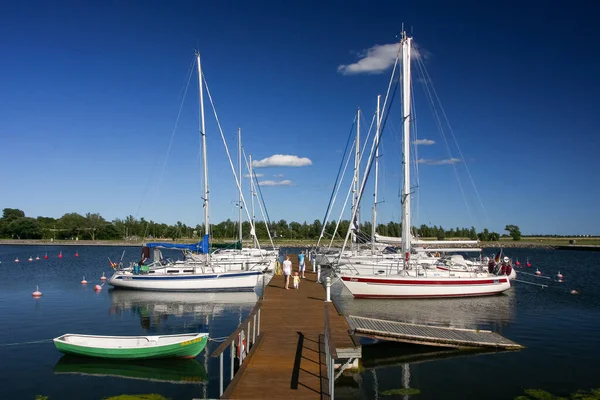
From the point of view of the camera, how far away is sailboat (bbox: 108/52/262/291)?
3725 centimetres

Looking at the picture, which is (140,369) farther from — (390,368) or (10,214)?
(10,214)

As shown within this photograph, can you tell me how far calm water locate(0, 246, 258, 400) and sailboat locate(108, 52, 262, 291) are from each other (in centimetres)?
73

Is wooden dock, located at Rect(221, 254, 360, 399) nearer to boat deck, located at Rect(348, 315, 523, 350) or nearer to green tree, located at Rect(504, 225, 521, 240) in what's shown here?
boat deck, located at Rect(348, 315, 523, 350)

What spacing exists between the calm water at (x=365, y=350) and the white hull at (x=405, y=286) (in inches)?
29.8

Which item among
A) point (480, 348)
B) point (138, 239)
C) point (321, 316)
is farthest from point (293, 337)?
point (138, 239)

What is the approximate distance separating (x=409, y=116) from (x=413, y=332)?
63.0ft

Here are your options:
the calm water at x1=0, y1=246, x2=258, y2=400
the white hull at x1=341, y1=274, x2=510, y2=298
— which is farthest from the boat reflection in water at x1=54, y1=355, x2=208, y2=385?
the white hull at x1=341, y1=274, x2=510, y2=298

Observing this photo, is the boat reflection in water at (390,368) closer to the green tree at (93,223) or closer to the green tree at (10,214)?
the green tree at (93,223)

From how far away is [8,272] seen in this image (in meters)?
56.0

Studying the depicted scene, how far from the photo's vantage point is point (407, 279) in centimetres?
3347

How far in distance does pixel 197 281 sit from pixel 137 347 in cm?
1870

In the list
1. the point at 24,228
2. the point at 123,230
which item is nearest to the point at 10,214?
the point at 24,228

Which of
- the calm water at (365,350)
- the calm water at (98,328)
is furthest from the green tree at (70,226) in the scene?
the calm water at (365,350)

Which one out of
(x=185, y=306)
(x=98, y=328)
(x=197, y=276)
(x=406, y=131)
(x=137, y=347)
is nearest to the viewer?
(x=137, y=347)
